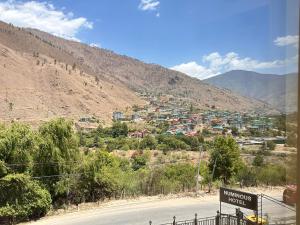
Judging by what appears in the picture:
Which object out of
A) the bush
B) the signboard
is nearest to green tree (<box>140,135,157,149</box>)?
the bush

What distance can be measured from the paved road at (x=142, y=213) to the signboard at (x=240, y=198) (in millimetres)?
5980

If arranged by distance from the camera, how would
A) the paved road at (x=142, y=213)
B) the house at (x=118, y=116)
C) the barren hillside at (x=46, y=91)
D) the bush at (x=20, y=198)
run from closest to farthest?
1. the paved road at (x=142, y=213)
2. the bush at (x=20, y=198)
3. the barren hillside at (x=46, y=91)
4. the house at (x=118, y=116)

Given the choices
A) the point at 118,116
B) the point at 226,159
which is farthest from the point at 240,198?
the point at 118,116

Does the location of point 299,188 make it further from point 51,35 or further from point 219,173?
point 51,35

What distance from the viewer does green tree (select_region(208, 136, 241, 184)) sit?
1983 cm

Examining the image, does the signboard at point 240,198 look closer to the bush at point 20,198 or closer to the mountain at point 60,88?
the bush at point 20,198

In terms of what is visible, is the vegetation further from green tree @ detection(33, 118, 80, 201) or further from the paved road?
the paved road

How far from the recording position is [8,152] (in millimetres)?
15062

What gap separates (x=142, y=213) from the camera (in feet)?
49.2

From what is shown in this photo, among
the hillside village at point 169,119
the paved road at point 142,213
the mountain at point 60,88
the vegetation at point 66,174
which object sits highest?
the mountain at point 60,88

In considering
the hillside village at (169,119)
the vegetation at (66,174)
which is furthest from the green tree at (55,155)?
the hillside village at (169,119)

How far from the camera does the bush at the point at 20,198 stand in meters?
14.5

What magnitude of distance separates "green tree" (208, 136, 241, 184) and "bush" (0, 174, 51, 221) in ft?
27.4

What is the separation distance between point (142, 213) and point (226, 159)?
249 inches
